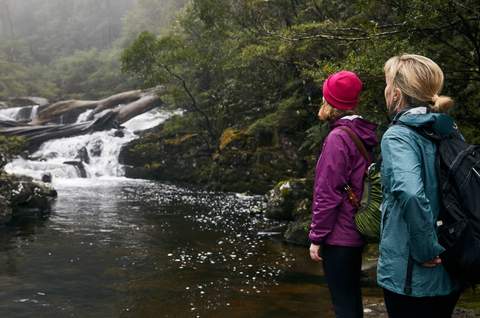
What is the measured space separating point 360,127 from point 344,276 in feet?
3.34

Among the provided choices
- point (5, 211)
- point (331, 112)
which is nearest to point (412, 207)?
point (331, 112)

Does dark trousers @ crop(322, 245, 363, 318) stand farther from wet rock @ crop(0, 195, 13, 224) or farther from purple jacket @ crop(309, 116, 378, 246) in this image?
wet rock @ crop(0, 195, 13, 224)

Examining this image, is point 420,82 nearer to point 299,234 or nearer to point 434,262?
point 434,262

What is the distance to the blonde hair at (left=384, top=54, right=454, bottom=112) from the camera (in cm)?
251

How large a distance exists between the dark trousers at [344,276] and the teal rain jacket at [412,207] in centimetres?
55

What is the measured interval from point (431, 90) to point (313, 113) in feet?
50.7

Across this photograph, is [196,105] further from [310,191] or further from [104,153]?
[310,191]

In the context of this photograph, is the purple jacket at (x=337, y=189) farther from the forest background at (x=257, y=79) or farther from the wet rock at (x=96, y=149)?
the wet rock at (x=96, y=149)

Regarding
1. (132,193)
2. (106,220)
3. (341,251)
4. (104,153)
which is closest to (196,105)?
(104,153)

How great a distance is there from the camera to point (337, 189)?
3.05 meters

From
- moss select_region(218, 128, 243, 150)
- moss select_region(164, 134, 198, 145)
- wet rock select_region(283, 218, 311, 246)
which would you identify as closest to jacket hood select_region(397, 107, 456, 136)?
wet rock select_region(283, 218, 311, 246)

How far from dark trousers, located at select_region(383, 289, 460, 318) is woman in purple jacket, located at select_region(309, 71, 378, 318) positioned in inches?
23.7

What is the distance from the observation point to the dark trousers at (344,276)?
3.04 meters

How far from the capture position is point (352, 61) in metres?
7.35
